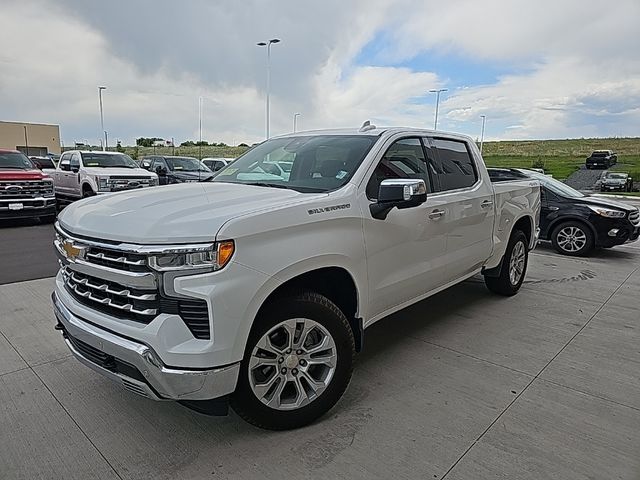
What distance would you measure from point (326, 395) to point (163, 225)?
1.43 metres

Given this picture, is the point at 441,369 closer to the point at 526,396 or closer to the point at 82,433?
the point at 526,396

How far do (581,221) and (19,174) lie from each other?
12.2 m

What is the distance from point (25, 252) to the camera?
777 cm

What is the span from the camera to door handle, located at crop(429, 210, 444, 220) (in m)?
3.70

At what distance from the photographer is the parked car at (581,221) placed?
815 centimetres

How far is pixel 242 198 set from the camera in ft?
9.32

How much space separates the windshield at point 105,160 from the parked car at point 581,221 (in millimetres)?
10256

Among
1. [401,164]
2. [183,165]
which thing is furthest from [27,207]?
[401,164]

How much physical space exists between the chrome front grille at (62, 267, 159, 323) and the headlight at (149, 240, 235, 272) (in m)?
0.15

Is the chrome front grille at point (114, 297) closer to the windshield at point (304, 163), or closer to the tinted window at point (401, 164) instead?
the windshield at point (304, 163)

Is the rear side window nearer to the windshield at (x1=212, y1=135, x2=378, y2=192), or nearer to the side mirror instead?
the windshield at (x1=212, y1=135, x2=378, y2=192)

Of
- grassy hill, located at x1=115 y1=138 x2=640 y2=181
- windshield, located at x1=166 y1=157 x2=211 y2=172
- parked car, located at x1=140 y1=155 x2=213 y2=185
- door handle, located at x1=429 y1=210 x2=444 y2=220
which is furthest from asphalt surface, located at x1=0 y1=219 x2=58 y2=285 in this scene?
grassy hill, located at x1=115 y1=138 x2=640 y2=181

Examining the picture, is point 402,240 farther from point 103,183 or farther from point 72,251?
point 103,183

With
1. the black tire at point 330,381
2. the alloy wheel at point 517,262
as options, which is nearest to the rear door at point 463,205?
the alloy wheel at point 517,262
